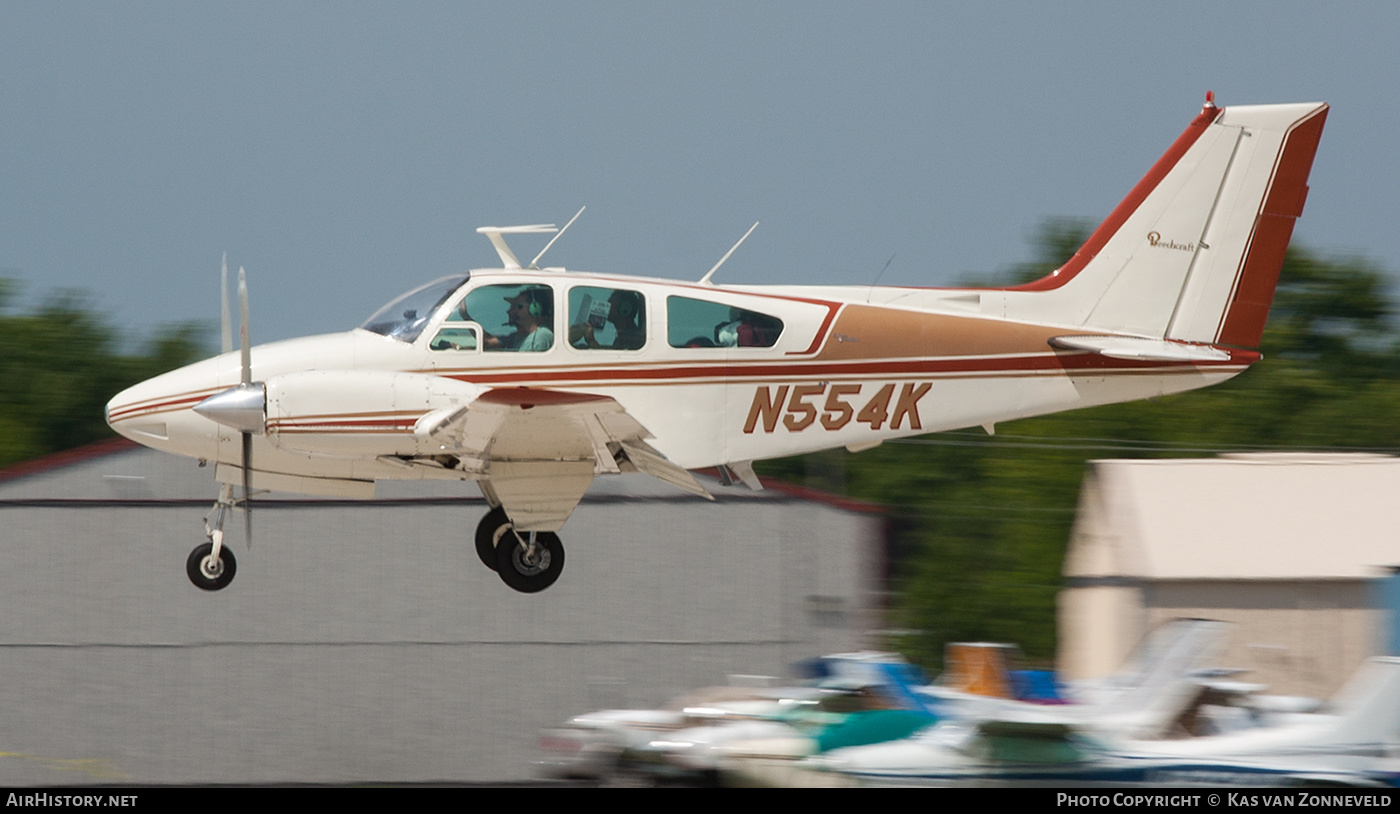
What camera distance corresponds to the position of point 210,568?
11.2 meters

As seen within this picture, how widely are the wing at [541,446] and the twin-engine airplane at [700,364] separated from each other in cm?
2

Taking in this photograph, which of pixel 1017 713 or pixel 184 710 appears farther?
pixel 184 710

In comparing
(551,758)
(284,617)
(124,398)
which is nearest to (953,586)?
(551,758)

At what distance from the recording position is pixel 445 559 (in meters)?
22.2

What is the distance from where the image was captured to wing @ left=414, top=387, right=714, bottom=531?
9766 mm

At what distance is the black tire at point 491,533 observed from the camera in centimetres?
1154

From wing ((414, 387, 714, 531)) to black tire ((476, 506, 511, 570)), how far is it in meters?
0.14

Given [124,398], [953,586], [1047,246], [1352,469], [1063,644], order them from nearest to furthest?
[124,398] < [1352,469] < [1063,644] < [953,586] < [1047,246]

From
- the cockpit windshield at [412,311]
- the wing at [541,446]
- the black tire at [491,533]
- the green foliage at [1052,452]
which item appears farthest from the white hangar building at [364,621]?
the cockpit windshield at [412,311]

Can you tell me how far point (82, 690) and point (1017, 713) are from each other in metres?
15.0

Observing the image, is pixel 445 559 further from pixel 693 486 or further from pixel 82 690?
pixel 693 486

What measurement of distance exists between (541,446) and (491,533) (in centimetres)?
116

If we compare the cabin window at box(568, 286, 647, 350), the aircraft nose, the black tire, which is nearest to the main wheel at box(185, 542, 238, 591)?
the aircraft nose

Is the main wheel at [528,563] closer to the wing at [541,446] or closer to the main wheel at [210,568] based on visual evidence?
the wing at [541,446]
